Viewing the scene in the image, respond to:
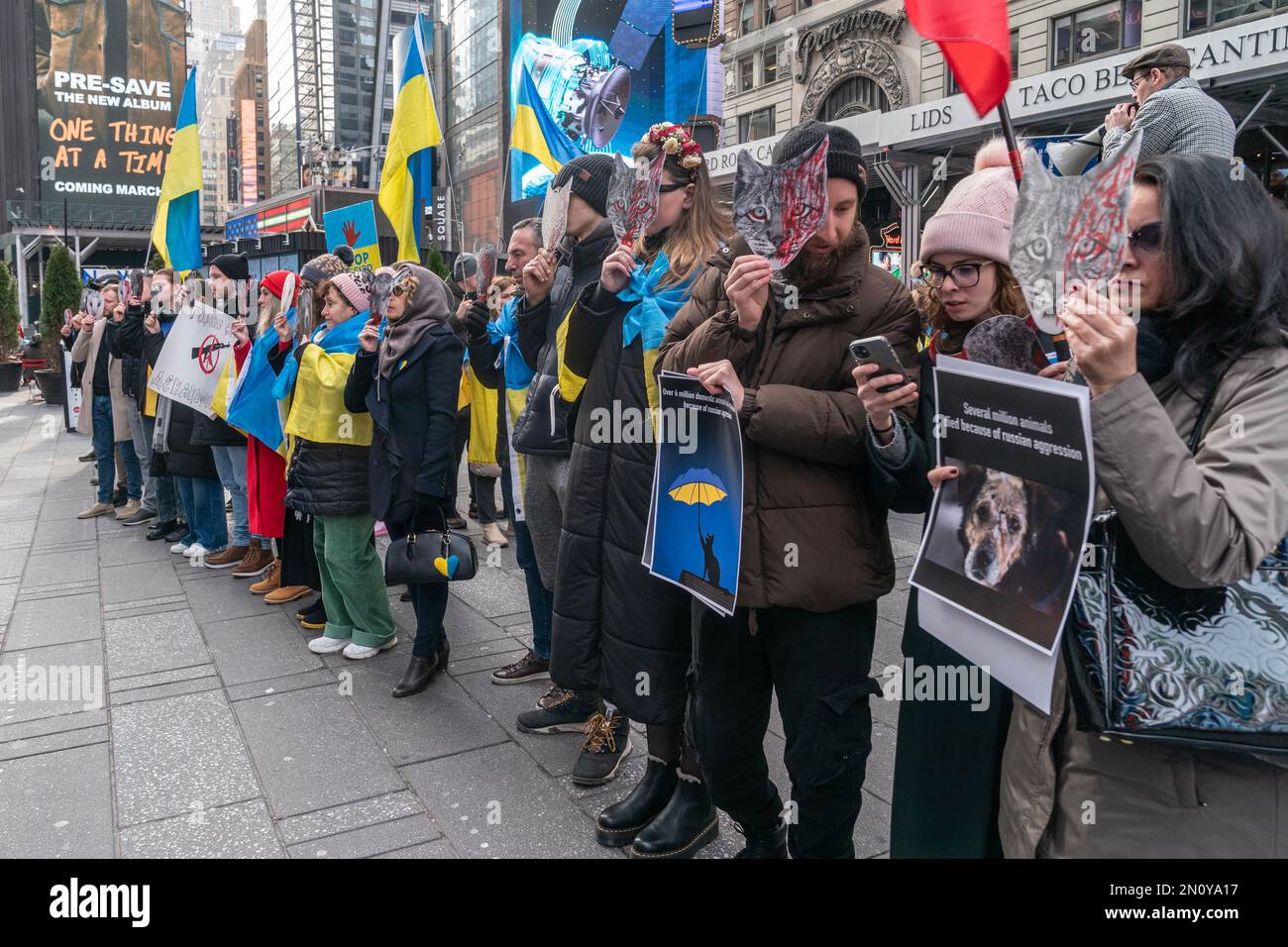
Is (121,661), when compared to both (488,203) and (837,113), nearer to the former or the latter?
(837,113)

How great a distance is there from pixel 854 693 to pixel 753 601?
0.33m

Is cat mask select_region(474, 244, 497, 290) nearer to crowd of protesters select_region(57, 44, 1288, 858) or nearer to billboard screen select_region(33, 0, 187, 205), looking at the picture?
crowd of protesters select_region(57, 44, 1288, 858)

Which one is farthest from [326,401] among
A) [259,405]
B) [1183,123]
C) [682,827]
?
[1183,123]

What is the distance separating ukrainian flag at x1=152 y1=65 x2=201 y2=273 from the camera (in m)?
7.68

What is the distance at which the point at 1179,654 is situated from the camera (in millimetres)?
1479

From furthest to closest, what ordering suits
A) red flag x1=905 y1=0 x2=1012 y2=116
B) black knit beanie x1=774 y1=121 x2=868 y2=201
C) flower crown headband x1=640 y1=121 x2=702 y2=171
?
1. flower crown headband x1=640 y1=121 x2=702 y2=171
2. black knit beanie x1=774 y1=121 x2=868 y2=201
3. red flag x1=905 y1=0 x2=1012 y2=116

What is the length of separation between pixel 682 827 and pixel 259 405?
4.16 m

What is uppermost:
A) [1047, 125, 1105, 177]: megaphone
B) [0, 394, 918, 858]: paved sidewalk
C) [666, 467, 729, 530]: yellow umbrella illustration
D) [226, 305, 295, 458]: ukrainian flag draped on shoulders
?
[1047, 125, 1105, 177]: megaphone

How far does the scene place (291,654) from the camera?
17.0ft

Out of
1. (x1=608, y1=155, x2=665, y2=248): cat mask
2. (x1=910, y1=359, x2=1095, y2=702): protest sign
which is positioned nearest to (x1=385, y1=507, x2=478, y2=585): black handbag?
(x1=608, y1=155, x2=665, y2=248): cat mask

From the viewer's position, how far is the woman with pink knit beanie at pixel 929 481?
206cm

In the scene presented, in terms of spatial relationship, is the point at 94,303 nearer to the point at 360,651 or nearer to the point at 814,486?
the point at 360,651

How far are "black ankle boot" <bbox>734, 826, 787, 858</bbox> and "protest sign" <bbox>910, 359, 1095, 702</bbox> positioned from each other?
1142mm

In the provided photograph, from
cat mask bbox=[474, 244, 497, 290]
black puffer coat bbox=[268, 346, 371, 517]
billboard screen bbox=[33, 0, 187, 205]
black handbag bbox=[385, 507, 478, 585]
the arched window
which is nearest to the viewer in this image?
black handbag bbox=[385, 507, 478, 585]
